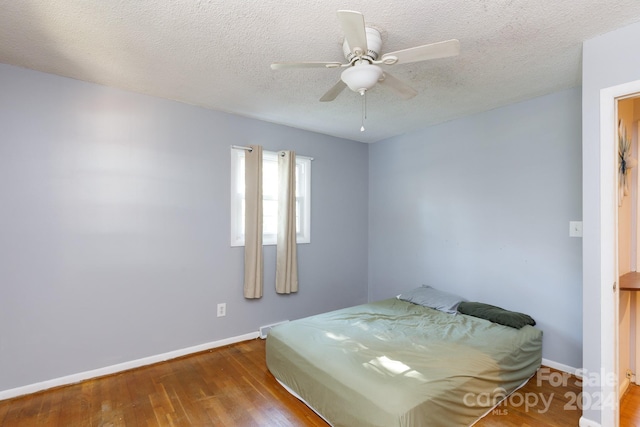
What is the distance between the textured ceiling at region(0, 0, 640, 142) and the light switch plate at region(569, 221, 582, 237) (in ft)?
3.78

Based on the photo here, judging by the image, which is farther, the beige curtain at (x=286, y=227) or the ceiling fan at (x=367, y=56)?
the beige curtain at (x=286, y=227)

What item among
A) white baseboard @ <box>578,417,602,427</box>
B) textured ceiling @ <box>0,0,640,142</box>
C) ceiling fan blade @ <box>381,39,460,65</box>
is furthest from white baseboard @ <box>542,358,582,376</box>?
ceiling fan blade @ <box>381,39,460,65</box>

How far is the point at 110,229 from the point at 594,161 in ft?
11.7

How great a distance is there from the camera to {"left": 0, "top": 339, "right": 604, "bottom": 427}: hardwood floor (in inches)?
77.7

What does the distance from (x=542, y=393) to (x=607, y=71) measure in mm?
2261

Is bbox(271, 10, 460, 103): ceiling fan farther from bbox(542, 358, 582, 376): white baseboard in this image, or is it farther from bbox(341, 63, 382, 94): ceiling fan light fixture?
bbox(542, 358, 582, 376): white baseboard

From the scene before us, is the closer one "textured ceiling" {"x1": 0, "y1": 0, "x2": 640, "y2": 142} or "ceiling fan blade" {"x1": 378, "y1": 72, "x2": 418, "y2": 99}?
"textured ceiling" {"x1": 0, "y1": 0, "x2": 640, "y2": 142}

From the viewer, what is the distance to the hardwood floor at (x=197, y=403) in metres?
1.97

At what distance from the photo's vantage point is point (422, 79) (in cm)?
243

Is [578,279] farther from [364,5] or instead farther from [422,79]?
[364,5]

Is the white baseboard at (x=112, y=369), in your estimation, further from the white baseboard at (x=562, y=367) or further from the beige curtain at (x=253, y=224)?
the white baseboard at (x=562, y=367)

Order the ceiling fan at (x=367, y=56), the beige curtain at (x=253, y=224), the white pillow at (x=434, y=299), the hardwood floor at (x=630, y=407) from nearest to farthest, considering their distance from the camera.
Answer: the ceiling fan at (x=367, y=56) < the hardwood floor at (x=630, y=407) < the white pillow at (x=434, y=299) < the beige curtain at (x=253, y=224)

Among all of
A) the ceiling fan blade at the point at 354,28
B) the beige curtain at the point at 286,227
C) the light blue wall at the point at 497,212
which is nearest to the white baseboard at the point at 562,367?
the light blue wall at the point at 497,212

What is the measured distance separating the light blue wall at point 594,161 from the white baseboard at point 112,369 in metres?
2.88
